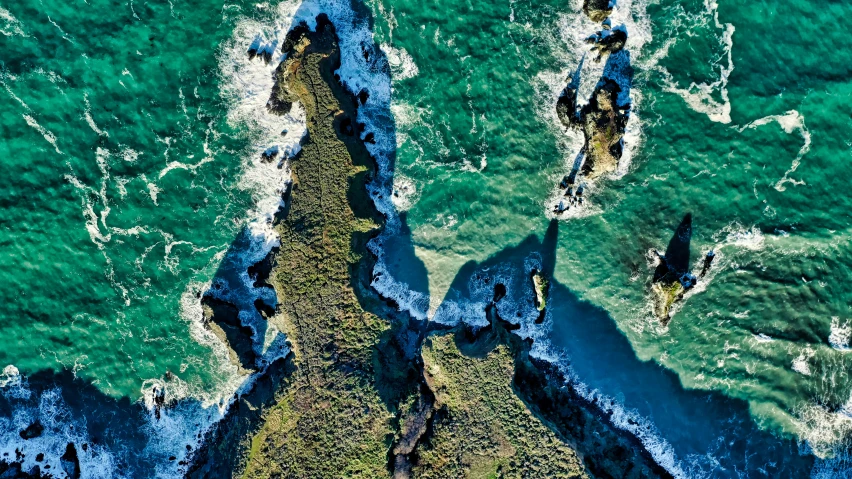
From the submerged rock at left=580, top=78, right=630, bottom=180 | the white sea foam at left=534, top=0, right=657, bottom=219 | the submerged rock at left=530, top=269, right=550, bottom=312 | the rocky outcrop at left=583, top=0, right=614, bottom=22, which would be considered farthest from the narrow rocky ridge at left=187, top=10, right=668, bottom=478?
the rocky outcrop at left=583, top=0, right=614, bottom=22

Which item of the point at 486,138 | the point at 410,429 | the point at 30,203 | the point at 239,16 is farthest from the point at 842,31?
the point at 30,203

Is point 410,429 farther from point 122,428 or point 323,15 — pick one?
point 323,15

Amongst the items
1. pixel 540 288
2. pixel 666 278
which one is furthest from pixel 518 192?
pixel 666 278

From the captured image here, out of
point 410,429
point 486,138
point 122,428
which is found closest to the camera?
point 410,429

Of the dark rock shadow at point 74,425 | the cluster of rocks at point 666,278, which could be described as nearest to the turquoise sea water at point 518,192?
the cluster of rocks at point 666,278

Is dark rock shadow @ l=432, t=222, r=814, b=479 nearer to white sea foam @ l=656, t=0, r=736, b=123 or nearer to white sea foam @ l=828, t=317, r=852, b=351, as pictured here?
white sea foam @ l=828, t=317, r=852, b=351

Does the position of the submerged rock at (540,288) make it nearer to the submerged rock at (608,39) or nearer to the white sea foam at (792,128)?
the submerged rock at (608,39)

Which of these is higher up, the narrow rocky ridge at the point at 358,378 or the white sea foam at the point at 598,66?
the white sea foam at the point at 598,66
